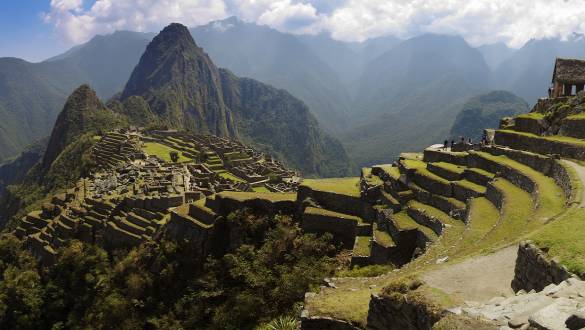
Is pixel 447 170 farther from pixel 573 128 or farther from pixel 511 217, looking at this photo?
pixel 511 217

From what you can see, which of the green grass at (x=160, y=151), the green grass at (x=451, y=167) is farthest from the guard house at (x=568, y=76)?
the green grass at (x=160, y=151)

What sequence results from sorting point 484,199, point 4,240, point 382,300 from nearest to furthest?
point 382,300 → point 484,199 → point 4,240

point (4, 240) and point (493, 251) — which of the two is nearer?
point (493, 251)

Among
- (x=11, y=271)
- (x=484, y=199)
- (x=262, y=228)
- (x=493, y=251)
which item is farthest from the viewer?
(x=11, y=271)

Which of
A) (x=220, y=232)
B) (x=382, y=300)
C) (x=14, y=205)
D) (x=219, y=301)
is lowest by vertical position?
(x=14, y=205)

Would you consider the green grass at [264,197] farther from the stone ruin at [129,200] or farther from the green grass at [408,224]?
the green grass at [408,224]

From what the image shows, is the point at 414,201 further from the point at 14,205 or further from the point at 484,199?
the point at 14,205

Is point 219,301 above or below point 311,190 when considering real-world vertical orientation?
below

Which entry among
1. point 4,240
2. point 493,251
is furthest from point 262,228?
point 4,240
